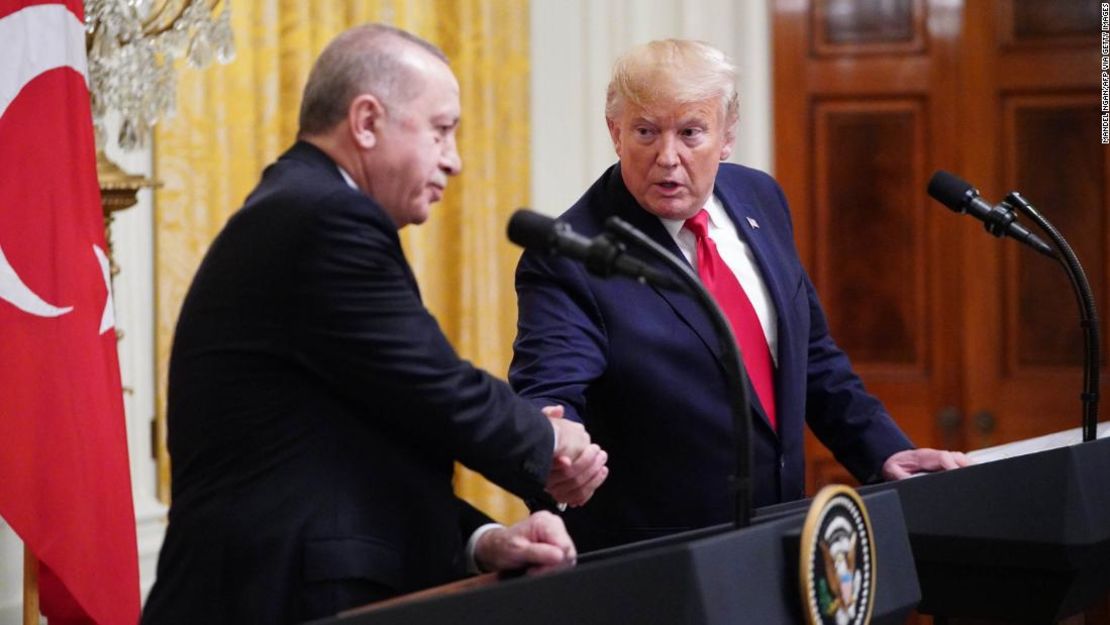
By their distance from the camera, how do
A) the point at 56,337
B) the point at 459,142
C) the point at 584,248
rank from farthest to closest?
the point at 459,142 → the point at 56,337 → the point at 584,248

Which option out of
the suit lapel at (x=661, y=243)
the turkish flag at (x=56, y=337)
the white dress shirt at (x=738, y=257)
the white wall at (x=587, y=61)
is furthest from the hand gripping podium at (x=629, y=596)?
the white wall at (x=587, y=61)

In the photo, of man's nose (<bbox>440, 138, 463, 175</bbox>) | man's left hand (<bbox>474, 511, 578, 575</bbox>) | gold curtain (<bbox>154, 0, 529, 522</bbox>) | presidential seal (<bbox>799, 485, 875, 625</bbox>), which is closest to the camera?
presidential seal (<bbox>799, 485, 875, 625</bbox>)

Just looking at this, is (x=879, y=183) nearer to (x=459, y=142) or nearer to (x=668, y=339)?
(x=459, y=142)

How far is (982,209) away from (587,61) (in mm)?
3016

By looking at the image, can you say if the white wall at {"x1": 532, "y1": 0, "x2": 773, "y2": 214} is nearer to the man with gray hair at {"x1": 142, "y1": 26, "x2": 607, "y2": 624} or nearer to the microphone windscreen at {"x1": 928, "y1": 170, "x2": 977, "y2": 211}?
the microphone windscreen at {"x1": 928, "y1": 170, "x2": 977, "y2": 211}

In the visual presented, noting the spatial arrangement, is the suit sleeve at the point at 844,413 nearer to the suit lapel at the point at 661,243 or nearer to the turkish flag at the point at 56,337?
the suit lapel at the point at 661,243

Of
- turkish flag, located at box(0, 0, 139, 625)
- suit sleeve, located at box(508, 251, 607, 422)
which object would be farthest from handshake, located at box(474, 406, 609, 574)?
turkish flag, located at box(0, 0, 139, 625)

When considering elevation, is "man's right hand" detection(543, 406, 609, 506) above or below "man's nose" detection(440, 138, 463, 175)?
below

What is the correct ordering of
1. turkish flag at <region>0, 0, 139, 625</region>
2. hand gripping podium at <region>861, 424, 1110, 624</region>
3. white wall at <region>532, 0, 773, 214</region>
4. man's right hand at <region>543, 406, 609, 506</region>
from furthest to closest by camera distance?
1. white wall at <region>532, 0, 773, 214</region>
2. turkish flag at <region>0, 0, 139, 625</region>
3. hand gripping podium at <region>861, 424, 1110, 624</region>
4. man's right hand at <region>543, 406, 609, 506</region>

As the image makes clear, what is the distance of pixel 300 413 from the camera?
196 centimetres

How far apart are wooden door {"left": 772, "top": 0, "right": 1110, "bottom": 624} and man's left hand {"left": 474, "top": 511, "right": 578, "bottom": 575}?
3.50 meters

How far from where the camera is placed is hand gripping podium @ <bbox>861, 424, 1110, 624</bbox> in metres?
2.48

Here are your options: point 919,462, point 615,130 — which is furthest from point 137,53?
point 919,462

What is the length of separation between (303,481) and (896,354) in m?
3.85
